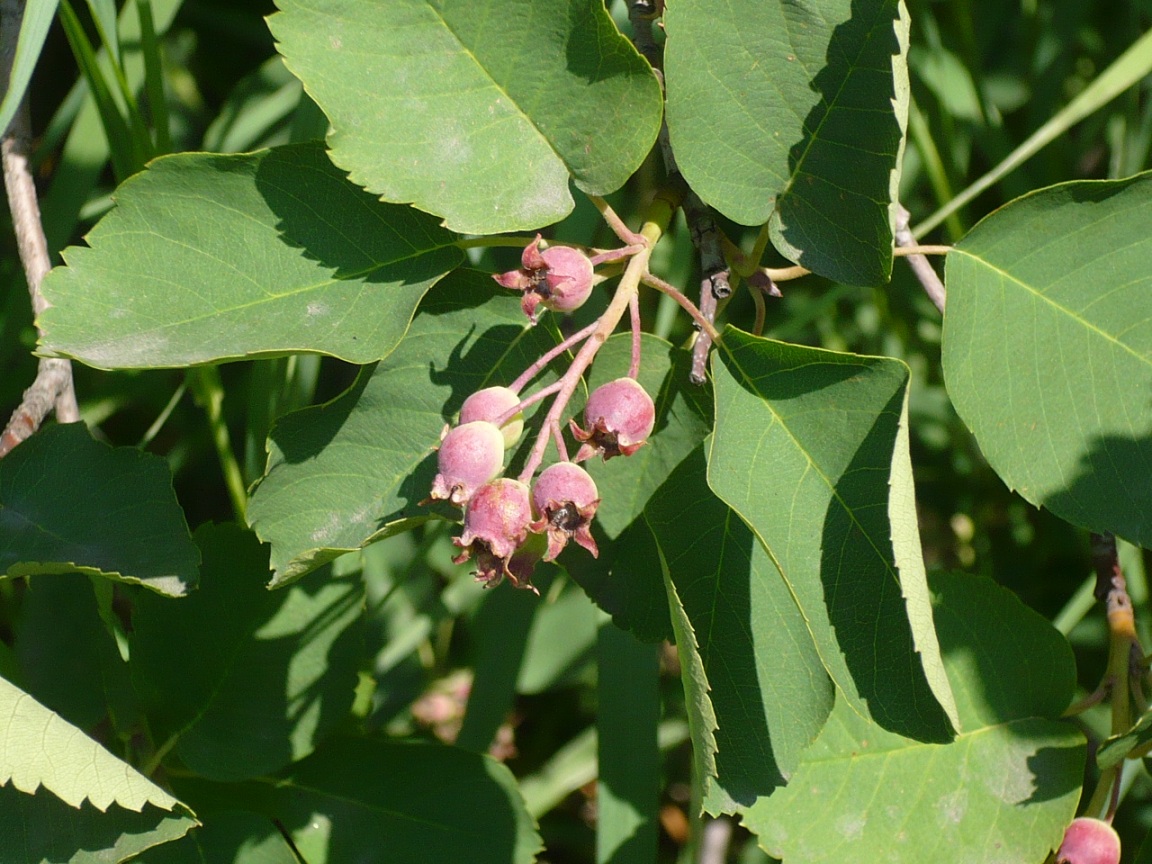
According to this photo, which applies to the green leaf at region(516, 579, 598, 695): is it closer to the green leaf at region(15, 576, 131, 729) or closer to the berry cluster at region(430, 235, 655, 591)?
the green leaf at region(15, 576, 131, 729)

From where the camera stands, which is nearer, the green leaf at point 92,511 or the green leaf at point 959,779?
the green leaf at point 92,511

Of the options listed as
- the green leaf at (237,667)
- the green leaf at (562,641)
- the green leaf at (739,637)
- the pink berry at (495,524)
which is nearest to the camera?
the pink berry at (495,524)

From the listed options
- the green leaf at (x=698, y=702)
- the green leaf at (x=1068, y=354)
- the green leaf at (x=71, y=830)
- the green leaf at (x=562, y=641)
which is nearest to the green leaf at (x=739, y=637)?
the green leaf at (x=698, y=702)

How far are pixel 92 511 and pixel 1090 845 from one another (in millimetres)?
1176

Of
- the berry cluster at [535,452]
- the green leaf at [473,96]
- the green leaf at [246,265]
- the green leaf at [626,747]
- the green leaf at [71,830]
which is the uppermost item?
the green leaf at [473,96]

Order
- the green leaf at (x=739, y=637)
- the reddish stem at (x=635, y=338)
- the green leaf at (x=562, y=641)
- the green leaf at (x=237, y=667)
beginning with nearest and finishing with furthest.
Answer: the reddish stem at (x=635, y=338), the green leaf at (x=739, y=637), the green leaf at (x=237, y=667), the green leaf at (x=562, y=641)

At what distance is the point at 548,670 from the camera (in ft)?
6.91

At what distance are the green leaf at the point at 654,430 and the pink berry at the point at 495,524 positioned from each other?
282 mm

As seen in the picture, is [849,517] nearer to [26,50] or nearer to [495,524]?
[495,524]

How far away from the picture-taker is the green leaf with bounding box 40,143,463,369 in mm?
1021

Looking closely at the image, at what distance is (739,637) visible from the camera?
111 cm

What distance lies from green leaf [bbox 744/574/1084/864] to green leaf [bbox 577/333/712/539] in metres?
0.38

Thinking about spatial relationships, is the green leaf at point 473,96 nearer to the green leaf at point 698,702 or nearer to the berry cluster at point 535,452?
the berry cluster at point 535,452

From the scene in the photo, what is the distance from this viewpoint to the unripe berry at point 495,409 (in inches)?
36.8
